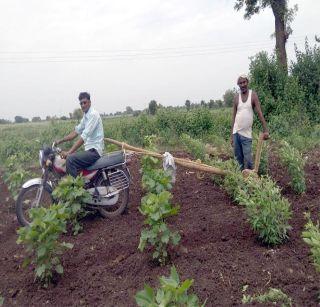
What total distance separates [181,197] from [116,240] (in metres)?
2.02

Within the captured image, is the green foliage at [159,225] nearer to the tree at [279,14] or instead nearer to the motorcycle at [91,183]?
the motorcycle at [91,183]

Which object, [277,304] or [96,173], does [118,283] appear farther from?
[96,173]

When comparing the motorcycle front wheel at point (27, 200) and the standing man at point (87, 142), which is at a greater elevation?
Result: the standing man at point (87, 142)

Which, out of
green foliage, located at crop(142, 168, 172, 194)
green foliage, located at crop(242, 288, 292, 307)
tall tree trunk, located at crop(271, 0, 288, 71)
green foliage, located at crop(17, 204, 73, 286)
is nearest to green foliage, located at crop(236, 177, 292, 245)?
green foliage, located at crop(142, 168, 172, 194)

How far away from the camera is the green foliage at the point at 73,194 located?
248 inches

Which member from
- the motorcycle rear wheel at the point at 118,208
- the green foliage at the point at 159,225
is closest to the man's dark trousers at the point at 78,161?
the motorcycle rear wheel at the point at 118,208

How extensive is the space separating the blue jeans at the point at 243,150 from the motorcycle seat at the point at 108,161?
203 centimetres

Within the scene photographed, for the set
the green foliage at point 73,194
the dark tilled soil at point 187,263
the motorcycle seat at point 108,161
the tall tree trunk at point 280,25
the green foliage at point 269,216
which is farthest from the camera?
the tall tree trunk at point 280,25

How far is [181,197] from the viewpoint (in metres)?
7.62

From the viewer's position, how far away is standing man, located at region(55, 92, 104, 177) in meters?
6.69

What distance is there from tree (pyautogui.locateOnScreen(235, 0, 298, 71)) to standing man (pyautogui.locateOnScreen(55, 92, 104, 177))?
1334 cm

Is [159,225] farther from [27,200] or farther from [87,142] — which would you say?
[27,200]

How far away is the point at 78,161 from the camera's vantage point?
22.0ft

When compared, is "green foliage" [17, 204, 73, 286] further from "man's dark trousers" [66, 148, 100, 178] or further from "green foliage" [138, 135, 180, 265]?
"man's dark trousers" [66, 148, 100, 178]
